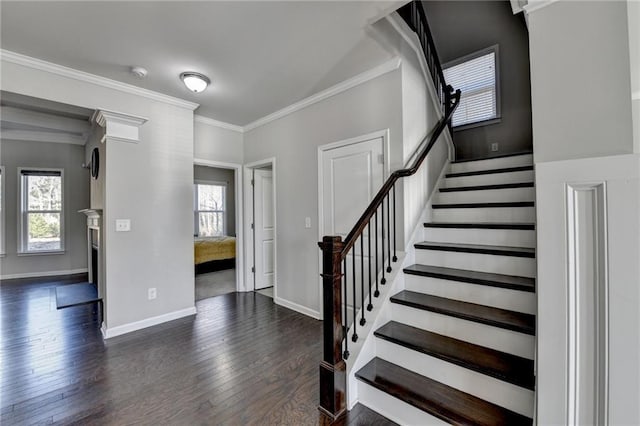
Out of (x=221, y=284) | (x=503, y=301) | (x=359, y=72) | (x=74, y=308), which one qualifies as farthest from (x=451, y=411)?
(x=74, y=308)

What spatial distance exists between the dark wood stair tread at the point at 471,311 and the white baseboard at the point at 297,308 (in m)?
1.51

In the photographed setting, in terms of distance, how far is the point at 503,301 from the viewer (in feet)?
5.92

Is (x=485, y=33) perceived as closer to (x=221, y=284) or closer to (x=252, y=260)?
(x=252, y=260)

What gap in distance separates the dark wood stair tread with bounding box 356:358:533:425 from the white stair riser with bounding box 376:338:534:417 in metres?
0.03

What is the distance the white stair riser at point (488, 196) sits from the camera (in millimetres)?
2496

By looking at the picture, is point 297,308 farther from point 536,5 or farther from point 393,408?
point 536,5

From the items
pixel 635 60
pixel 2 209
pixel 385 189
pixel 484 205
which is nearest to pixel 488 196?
pixel 484 205

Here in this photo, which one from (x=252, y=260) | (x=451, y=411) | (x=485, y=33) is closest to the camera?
(x=451, y=411)

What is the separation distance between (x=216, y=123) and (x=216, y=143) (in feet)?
0.97

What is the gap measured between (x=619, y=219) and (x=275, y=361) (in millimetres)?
2363

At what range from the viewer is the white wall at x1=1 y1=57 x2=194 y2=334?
2.79 m

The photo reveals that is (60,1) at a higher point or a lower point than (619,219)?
higher

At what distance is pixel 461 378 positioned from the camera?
1579 millimetres

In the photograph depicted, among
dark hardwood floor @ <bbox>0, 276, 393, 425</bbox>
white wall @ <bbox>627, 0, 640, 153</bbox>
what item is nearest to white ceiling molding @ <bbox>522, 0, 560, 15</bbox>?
white wall @ <bbox>627, 0, 640, 153</bbox>
